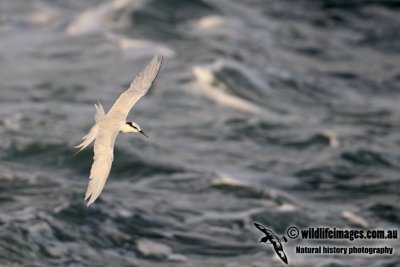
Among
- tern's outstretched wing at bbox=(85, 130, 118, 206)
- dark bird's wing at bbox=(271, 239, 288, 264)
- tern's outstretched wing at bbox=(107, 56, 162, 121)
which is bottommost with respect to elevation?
dark bird's wing at bbox=(271, 239, 288, 264)

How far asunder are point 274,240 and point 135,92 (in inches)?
217

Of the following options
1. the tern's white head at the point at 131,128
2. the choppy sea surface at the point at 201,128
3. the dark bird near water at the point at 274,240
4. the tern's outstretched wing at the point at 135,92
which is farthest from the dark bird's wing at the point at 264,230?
the tern's white head at the point at 131,128

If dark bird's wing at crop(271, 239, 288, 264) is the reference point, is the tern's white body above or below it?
above

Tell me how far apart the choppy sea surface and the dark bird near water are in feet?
0.36

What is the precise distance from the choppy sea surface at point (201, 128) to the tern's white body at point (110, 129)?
414cm

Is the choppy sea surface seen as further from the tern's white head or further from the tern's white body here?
the tern's white head

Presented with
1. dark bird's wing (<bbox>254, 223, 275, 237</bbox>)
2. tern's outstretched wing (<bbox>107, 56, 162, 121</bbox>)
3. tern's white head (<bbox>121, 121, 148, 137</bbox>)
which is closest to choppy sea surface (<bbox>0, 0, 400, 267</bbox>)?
dark bird's wing (<bbox>254, 223, 275, 237</bbox>)

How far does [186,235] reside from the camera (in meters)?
11.5

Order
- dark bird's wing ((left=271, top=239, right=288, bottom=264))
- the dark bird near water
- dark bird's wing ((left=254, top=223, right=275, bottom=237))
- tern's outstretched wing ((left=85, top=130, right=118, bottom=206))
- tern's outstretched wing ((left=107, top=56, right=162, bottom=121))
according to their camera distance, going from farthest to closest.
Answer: dark bird's wing ((left=254, top=223, right=275, bottom=237))
the dark bird near water
dark bird's wing ((left=271, top=239, right=288, bottom=264))
tern's outstretched wing ((left=107, top=56, right=162, bottom=121))
tern's outstretched wing ((left=85, top=130, right=118, bottom=206))

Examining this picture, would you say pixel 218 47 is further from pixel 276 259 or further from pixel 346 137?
pixel 276 259

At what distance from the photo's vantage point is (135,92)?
20.9ft

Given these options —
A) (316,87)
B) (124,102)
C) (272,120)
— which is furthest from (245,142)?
(124,102)

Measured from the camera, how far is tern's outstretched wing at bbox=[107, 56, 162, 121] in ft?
20.4

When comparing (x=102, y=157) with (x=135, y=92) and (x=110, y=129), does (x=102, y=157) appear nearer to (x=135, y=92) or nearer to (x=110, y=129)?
(x=110, y=129)
